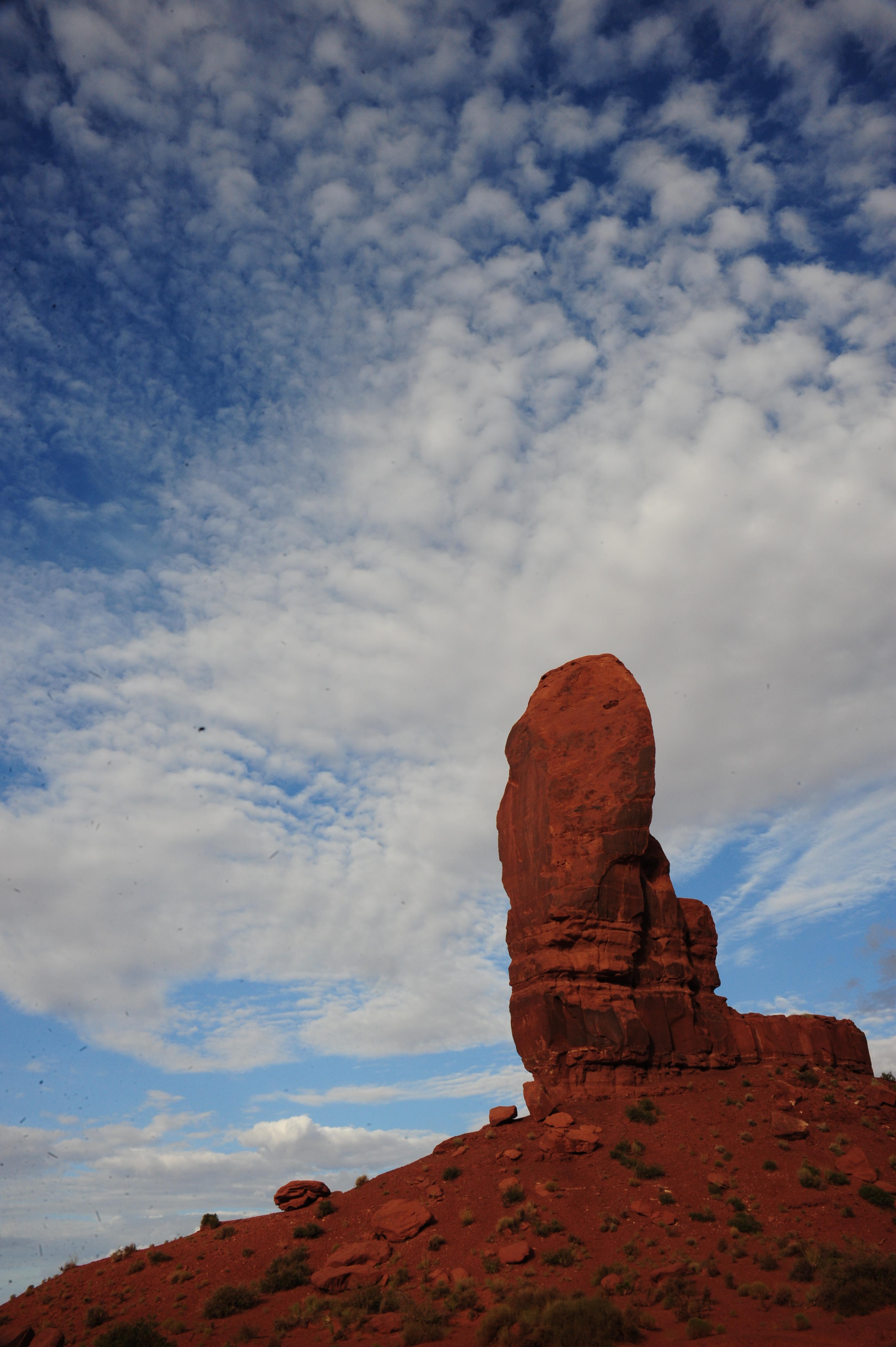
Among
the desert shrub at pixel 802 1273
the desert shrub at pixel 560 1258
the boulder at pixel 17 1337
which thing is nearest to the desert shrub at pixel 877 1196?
the desert shrub at pixel 802 1273

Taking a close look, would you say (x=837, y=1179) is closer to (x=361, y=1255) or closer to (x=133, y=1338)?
(x=361, y=1255)

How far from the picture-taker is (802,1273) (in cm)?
2202

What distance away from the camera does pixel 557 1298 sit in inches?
858

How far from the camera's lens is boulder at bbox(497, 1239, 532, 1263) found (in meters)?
24.8

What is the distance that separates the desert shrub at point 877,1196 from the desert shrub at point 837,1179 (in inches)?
25.5

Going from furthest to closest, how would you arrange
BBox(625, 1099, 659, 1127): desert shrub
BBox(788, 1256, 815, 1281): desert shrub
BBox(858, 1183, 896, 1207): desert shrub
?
1. BBox(625, 1099, 659, 1127): desert shrub
2. BBox(858, 1183, 896, 1207): desert shrub
3. BBox(788, 1256, 815, 1281): desert shrub

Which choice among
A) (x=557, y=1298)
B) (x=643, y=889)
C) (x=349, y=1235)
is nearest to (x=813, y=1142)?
(x=643, y=889)

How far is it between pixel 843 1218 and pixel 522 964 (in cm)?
1638

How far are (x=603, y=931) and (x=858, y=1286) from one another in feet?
59.1

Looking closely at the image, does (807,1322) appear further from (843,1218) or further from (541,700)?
(541,700)

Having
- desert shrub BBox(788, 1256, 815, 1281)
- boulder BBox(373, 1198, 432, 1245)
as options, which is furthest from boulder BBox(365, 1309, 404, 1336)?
desert shrub BBox(788, 1256, 815, 1281)

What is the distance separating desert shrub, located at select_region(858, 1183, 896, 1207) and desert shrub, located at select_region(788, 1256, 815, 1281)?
639 cm

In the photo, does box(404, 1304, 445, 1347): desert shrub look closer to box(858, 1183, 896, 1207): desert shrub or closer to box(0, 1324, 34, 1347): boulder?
box(0, 1324, 34, 1347): boulder

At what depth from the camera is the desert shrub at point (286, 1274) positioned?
27.0 meters
